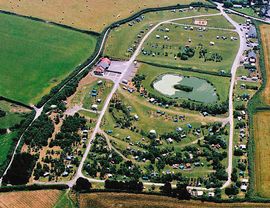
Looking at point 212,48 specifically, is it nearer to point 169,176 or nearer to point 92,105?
point 92,105

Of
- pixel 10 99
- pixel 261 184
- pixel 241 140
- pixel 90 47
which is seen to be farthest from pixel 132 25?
pixel 261 184

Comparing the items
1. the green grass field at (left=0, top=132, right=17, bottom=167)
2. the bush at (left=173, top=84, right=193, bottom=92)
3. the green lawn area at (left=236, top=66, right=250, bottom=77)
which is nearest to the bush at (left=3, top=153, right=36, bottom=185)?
the green grass field at (left=0, top=132, right=17, bottom=167)

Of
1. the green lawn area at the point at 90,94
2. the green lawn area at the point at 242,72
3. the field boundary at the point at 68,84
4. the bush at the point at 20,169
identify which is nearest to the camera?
the bush at the point at 20,169

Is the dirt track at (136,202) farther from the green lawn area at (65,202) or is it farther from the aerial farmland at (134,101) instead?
the green lawn area at (65,202)

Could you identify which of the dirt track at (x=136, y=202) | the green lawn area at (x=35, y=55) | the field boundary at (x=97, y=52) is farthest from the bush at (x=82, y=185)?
the green lawn area at (x=35, y=55)

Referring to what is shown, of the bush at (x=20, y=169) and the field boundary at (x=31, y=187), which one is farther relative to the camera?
the bush at (x=20, y=169)

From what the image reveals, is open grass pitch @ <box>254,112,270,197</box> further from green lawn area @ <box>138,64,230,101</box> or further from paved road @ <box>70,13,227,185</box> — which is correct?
paved road @ <box>70,13,227,185</box>

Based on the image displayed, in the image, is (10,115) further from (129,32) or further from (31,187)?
(129,32)

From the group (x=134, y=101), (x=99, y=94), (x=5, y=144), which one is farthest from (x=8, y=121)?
(x=134, y=101)
